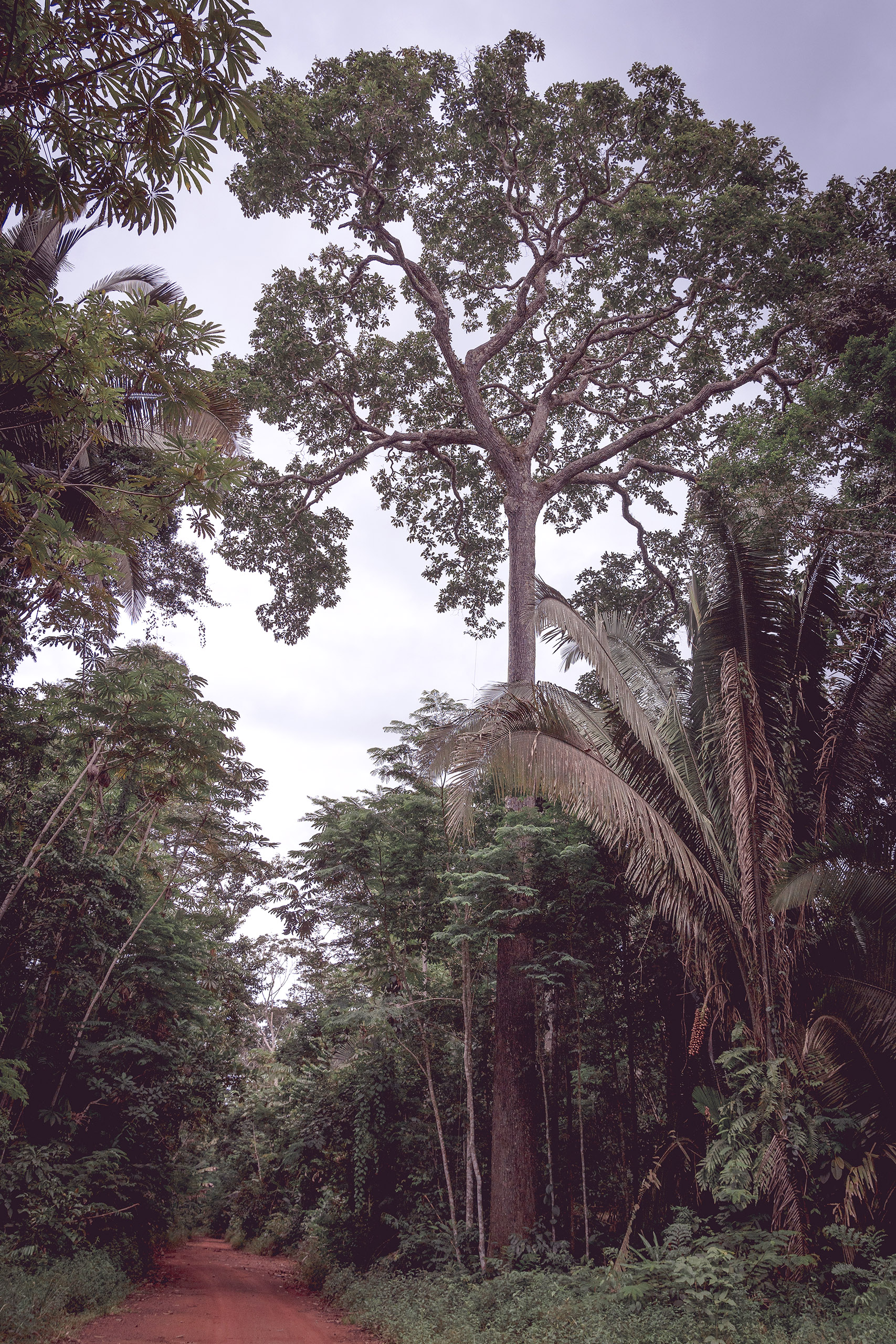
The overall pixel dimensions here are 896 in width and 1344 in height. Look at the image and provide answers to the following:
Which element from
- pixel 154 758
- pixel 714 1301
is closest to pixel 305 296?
pixel 154 758

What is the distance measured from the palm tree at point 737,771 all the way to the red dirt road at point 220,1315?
5.29 metres

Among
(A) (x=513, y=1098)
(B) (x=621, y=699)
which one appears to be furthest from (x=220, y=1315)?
(B) (x=621, y=699)

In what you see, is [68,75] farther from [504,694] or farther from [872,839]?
[872,839]

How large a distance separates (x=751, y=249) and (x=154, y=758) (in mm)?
10201

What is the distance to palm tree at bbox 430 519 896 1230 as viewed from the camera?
567 cm

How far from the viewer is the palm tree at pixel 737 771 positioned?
5668 mm

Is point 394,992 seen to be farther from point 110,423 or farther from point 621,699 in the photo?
point 110,423

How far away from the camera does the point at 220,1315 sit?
836cm

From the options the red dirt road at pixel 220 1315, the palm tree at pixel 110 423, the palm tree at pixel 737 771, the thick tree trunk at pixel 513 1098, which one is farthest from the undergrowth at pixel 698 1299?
the palm tree at pixel 110 423

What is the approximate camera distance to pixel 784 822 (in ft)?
19.7

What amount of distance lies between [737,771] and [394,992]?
6.30 metres

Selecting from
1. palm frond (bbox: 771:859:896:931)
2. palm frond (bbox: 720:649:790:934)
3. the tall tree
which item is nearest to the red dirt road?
palm frond (bbox: 720:649:790:934)

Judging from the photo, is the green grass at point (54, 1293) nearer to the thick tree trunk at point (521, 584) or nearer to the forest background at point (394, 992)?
the forest background at point (394, 992)

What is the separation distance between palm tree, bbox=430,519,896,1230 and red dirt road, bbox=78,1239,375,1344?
529 cm
